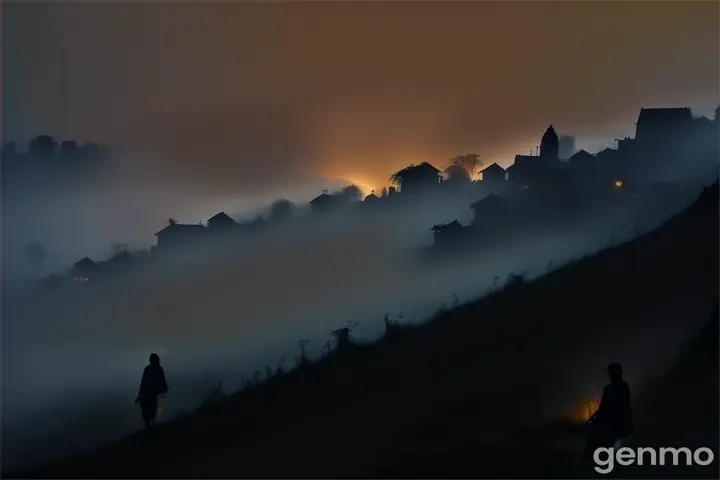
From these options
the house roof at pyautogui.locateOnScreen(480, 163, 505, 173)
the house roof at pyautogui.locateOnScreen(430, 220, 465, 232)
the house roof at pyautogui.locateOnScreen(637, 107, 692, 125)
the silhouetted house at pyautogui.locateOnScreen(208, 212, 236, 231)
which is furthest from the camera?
the silhouetted house at pyautogui.locateOnScreen(208, 212, 236, 231)

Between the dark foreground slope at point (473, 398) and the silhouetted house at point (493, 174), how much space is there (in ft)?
125

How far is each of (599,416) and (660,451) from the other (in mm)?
2322

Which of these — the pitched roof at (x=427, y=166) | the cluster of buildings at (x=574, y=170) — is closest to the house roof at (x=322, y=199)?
the cluster of buildings at (x=574, y=170)

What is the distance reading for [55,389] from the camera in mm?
43531

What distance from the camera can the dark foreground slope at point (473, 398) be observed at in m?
14.3

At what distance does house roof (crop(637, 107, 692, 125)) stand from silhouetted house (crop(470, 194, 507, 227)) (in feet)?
40.0

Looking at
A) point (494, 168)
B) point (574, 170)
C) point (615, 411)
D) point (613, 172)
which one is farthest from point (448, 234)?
point (615, 411)

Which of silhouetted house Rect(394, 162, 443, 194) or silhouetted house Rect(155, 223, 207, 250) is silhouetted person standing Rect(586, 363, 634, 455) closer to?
silhouetted house Rect(394, 162, 443, 194)

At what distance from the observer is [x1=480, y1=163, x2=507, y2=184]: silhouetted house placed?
6142cm

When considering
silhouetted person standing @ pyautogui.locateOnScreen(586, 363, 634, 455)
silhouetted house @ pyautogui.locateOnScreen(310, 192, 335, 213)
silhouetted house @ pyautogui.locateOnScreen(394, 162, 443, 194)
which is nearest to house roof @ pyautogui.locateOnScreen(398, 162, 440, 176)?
silhouetted house @ pyautogui.locateOnScreen(394, 162, 443, 194)

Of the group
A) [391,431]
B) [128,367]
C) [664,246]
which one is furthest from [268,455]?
[128,367]

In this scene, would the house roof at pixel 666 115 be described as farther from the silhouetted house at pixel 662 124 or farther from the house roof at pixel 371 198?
the house roof at pixel 371 198

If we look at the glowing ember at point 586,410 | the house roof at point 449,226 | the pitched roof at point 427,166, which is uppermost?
the pitched roof at point 427,166

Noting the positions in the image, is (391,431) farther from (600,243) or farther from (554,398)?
(600,243)
